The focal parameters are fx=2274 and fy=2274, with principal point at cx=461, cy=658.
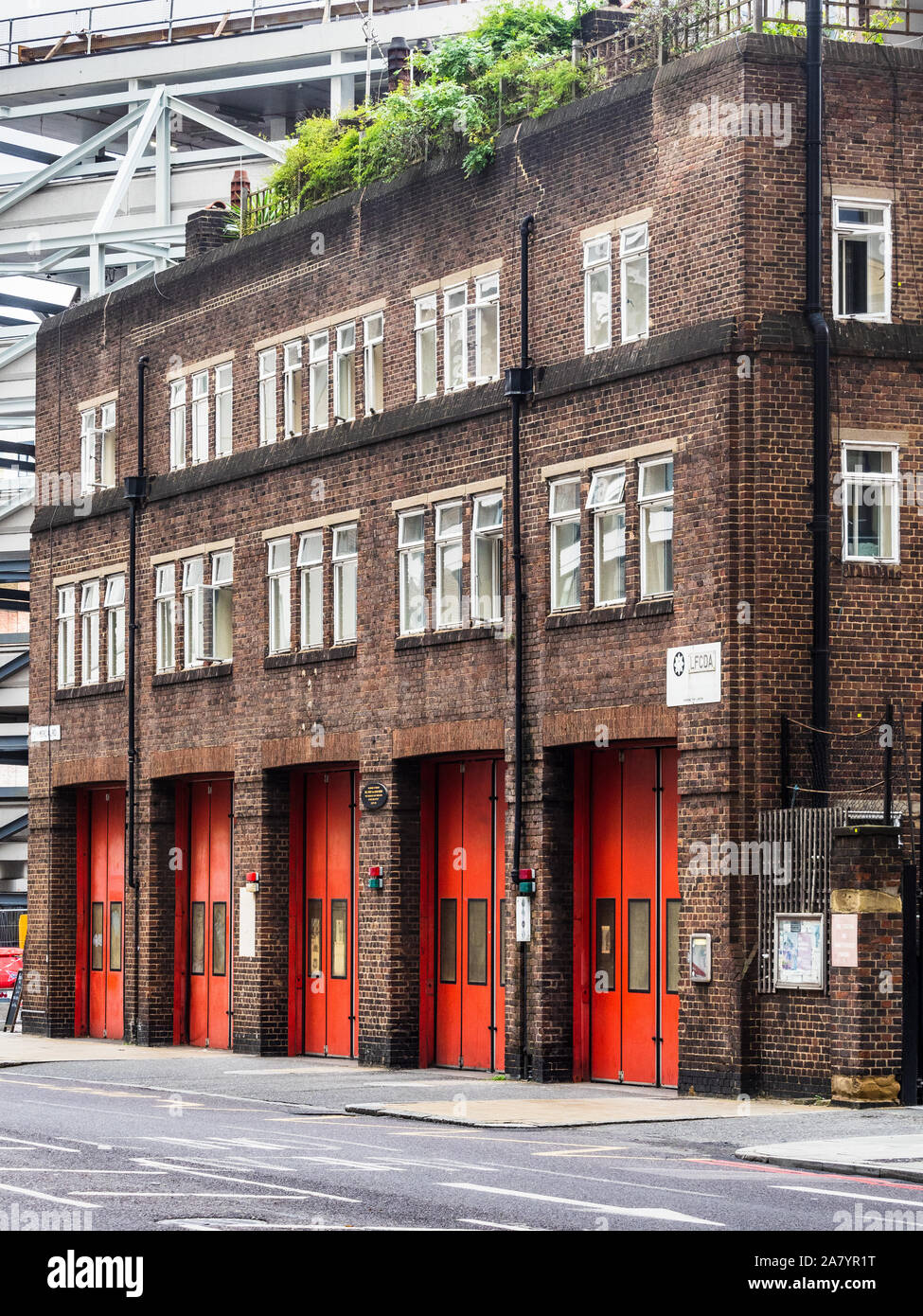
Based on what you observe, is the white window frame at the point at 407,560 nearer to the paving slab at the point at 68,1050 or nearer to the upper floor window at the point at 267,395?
the upper floor window at the point at 267,395

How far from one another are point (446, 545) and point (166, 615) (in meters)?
9.24

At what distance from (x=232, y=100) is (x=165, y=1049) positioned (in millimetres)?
31453

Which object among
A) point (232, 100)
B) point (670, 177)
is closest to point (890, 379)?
point (670, 177)

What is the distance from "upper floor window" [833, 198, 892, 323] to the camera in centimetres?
2605

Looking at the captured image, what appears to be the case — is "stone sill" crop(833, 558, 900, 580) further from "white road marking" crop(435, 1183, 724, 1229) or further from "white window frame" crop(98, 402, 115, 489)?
"white window frame" crop(98, 402, 115, 489)

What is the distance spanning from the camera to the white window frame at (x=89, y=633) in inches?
1619

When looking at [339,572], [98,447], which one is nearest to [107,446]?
[98,447]

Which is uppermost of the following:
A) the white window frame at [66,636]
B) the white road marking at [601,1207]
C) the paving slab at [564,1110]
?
the white window frame at [66,636]

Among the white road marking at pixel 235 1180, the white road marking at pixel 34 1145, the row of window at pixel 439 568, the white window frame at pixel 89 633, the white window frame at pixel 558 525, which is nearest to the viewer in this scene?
the white road marking at pixel 235 1180

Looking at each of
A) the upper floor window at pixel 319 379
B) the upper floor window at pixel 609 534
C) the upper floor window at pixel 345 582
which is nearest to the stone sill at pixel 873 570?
the upper floor window at pixel 609 534

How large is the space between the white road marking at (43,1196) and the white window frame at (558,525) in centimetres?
1409

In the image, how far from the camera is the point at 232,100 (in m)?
60.6
